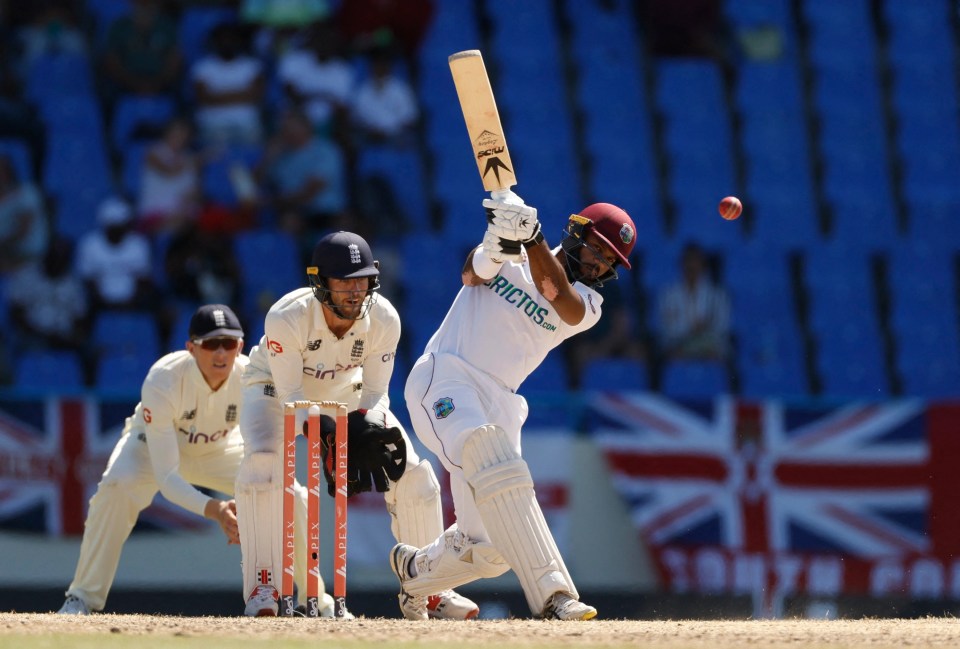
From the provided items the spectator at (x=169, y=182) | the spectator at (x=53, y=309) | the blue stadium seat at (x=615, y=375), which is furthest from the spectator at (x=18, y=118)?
the blue stadium seat at (x=615, y=375)

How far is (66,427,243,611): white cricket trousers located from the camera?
23.6ft

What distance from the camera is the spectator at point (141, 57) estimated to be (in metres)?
11.3

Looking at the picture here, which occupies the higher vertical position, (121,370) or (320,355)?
(121,370)

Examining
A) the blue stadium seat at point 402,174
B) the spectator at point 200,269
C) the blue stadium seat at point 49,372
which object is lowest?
the blue stadium seat at point 49,372

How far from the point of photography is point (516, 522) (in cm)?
562

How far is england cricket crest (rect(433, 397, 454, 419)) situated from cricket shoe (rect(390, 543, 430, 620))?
1.99 feet

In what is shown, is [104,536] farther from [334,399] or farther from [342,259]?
[342,259]

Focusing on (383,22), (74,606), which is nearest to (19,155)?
(383,22)

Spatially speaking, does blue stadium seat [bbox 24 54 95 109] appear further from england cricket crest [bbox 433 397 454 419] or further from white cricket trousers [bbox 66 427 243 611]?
england cricket crest [bbox 433 397 454 419]

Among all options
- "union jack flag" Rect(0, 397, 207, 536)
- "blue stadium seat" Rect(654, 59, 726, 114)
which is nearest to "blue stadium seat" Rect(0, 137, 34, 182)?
"union jack flag" Rect(0, 397, 207, 536)

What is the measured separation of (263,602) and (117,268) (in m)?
4.45

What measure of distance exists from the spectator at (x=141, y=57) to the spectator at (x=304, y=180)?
1.06 m

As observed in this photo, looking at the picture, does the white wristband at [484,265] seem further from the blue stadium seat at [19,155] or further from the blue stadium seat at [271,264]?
the blue stadium seat at [19,155]

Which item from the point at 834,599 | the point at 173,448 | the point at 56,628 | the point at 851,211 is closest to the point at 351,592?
the point at 173,448
